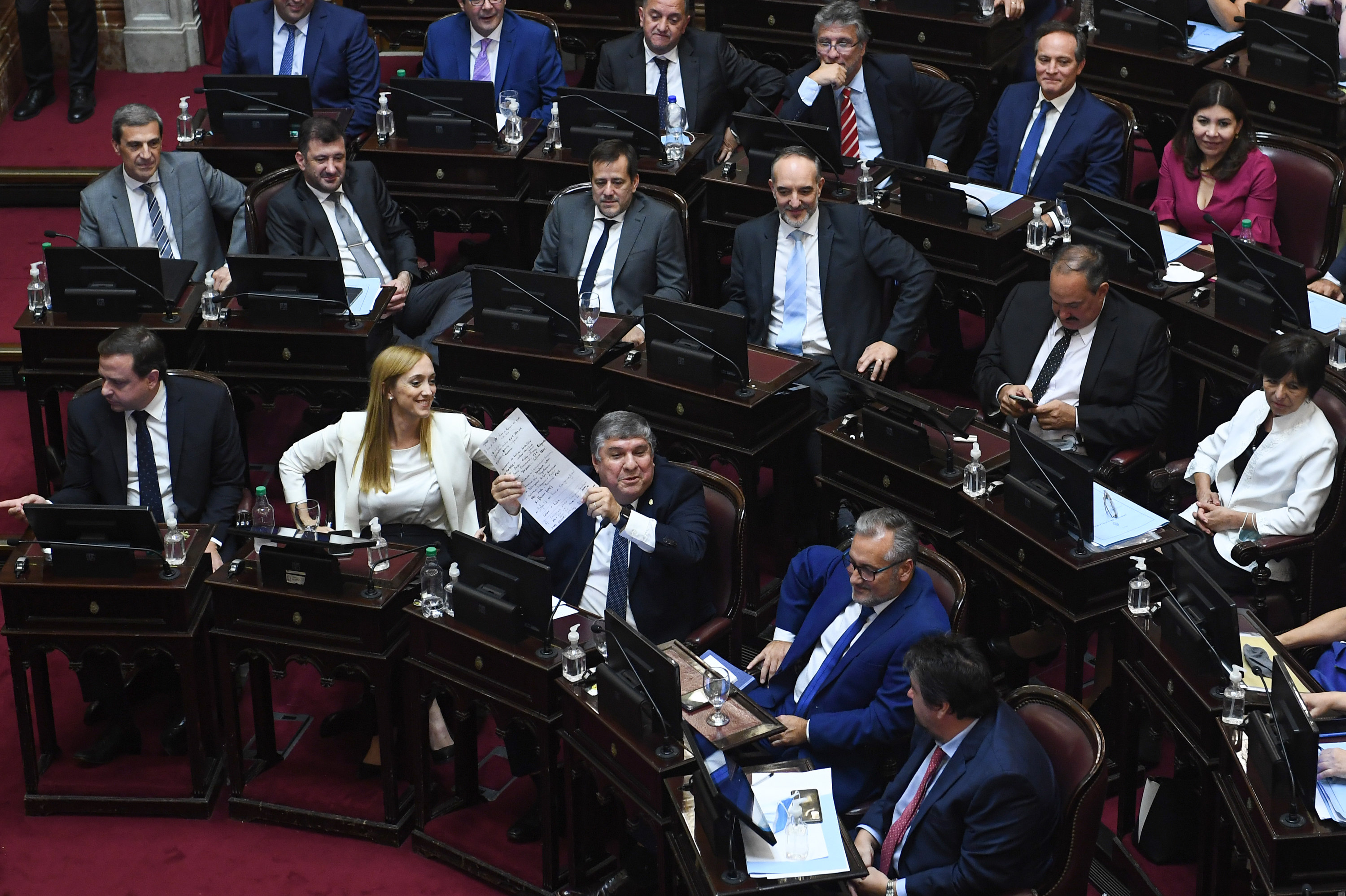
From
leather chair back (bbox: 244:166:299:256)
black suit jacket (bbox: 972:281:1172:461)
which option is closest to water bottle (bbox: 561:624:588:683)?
black suit jacket (bbox: 972:281:1172:461)

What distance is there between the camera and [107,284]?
613 cm

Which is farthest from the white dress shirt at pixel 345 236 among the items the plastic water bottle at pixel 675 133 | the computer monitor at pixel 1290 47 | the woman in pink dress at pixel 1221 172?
the computer monitor at pixel 1290 47

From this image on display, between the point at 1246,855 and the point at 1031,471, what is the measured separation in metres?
1.39

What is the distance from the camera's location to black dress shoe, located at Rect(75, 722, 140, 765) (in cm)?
537

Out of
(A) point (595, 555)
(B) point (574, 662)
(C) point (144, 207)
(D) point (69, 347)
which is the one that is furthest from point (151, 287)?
(B) point (574, 662)

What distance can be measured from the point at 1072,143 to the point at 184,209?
11.8 ft

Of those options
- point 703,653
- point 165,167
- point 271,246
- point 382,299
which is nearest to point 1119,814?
point 703,653

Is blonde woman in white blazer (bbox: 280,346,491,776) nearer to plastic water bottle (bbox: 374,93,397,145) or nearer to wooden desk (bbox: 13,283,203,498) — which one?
wooden desk (bbox: 13,283,203,498)

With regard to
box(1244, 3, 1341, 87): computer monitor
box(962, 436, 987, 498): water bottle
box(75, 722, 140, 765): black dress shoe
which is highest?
box(1244, 3, 1341, 87): computer monitor

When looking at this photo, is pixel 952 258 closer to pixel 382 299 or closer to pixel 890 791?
pixel 382 299

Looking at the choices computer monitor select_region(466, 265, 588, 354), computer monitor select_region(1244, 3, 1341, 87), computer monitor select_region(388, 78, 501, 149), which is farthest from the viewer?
computer monitor select_region(388, 78, 501, 149)

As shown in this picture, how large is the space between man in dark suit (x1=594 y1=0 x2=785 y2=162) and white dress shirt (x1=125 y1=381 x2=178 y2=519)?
107 inches

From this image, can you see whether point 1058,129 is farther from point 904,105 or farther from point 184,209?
point 184,209

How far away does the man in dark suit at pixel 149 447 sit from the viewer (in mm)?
5527
